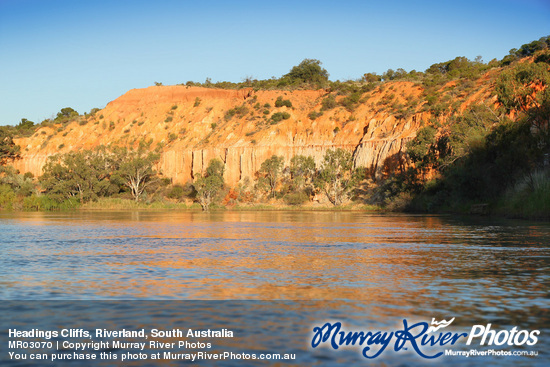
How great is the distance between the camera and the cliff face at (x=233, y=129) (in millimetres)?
77375

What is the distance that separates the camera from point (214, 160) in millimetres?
79562

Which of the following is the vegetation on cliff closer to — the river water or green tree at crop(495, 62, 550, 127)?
green tree at crop(495, 62, 550, 127)

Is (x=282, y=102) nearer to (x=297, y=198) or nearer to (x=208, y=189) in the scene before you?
(x=297, y=198)

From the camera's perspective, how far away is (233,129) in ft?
298

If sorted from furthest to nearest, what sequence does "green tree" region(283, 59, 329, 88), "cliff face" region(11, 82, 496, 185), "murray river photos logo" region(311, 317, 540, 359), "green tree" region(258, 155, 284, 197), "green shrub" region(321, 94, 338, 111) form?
"green tree" region(283, 59, 329, 88) → "green shrub" region(321, 94, 338, 111) → "cliff face" region(11, 82, 496, 185) → "green tree" region(258, 155, 284, 197) → "murray river photos logo" region(311, 317, 540, 359)

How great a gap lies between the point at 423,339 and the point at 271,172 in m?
71.2

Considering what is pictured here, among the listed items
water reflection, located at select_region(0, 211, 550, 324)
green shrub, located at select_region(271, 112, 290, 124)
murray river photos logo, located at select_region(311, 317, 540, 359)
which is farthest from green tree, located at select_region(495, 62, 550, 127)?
green shrub, located at select_region(271, 112, 290, 124)

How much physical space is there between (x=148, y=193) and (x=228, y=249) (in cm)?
6621

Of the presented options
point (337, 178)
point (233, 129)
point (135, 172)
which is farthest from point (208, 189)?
point (233, 129)

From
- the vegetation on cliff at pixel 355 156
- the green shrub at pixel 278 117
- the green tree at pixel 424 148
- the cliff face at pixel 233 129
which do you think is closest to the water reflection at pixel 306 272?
the vegetation on cliff at pixel 355 156

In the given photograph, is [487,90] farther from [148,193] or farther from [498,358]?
[498,358]

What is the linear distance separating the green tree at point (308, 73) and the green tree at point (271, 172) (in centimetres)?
3116

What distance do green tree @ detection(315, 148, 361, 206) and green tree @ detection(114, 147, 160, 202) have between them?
24351 millimetres

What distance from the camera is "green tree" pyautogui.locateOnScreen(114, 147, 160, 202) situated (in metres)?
76.1
